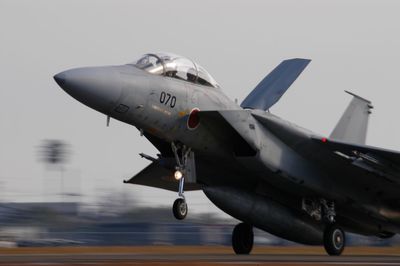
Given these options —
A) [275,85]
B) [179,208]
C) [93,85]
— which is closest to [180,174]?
[179,208]

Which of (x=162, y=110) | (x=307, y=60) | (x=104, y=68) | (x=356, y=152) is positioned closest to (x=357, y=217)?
(x=356, y=152)

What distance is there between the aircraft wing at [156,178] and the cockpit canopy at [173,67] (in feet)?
11.8

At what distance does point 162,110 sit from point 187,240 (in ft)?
72.2

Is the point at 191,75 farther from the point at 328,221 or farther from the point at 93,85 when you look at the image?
the point at 328,221

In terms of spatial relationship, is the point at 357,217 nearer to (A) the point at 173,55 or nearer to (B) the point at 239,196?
(B) the point at 239,196

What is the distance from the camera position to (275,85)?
64.6 ft

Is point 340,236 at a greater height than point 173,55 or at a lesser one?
lesser

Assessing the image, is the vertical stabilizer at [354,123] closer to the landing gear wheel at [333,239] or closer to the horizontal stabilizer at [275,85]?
the horizontal stabilizer at [275,85]

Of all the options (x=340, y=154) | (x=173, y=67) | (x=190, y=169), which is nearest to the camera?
(x=173, y=67)

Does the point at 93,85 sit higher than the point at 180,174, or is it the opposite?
the point at 93,85

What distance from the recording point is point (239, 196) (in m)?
18.3

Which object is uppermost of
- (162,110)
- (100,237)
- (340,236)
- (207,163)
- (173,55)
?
(173,55)

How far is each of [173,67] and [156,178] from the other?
4678mm

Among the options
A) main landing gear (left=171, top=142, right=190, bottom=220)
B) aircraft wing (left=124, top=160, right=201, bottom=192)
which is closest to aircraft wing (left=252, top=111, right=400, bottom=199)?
main landing gear (left=171, top=142, right=190, bottom=220)
